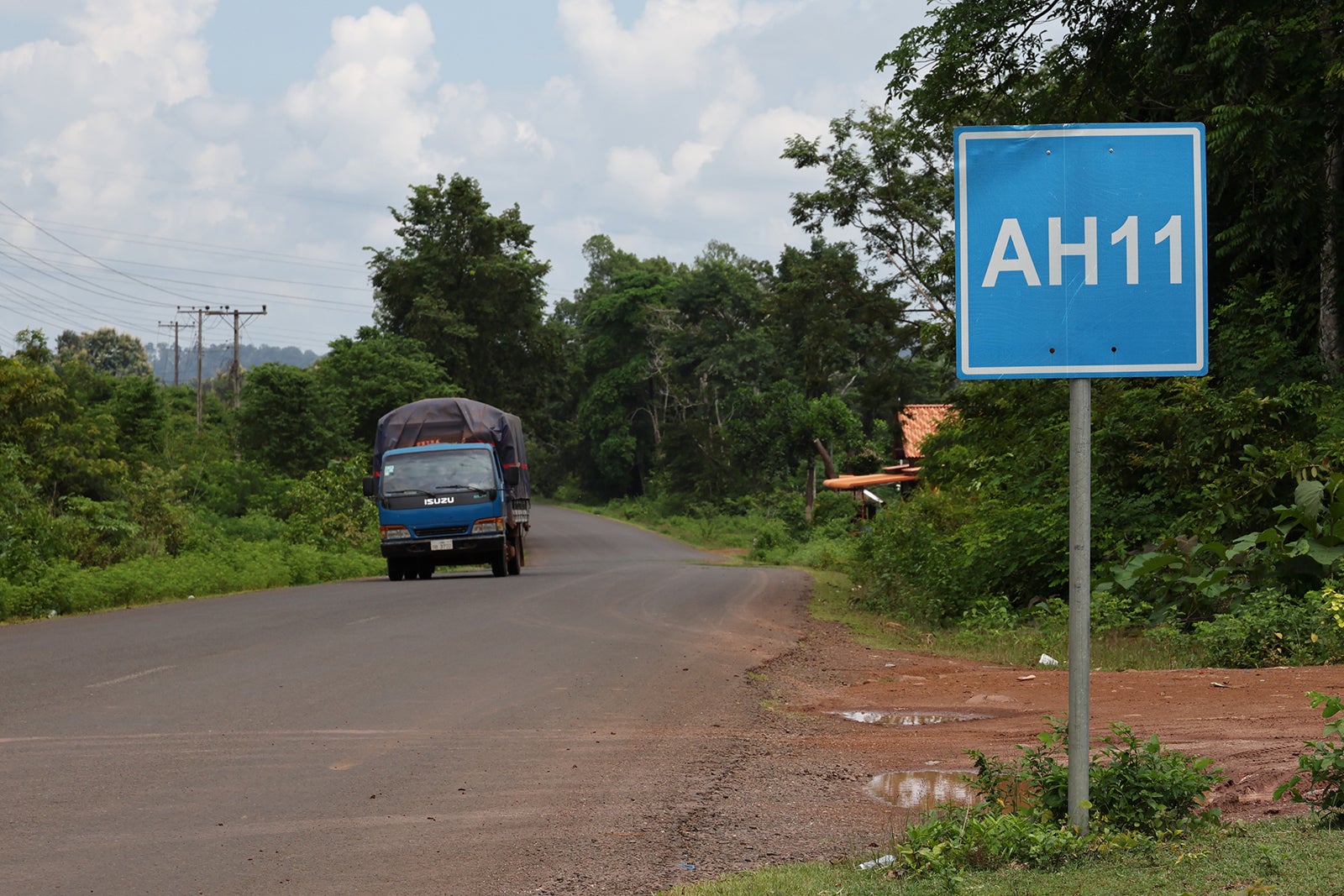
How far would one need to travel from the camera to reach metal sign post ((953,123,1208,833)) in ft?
15.2

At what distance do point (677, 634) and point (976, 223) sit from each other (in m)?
11.5

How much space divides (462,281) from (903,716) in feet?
171

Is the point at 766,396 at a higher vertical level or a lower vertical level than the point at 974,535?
higher

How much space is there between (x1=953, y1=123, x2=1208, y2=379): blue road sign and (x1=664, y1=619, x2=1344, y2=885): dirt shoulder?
239cm

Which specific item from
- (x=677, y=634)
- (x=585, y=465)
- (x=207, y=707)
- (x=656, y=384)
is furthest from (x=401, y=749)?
(x=585, y=465)

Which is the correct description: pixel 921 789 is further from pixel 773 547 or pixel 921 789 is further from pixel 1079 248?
pixel 773 547

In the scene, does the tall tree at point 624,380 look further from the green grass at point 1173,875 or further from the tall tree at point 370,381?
the green grass at point 1173,875

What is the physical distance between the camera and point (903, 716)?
974cm

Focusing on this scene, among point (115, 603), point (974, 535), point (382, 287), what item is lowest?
point (115, 603)

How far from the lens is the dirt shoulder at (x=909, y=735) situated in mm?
6137

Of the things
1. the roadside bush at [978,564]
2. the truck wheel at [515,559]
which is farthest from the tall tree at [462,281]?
the roadside bush at [978,564]

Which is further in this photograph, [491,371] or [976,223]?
[491,371]

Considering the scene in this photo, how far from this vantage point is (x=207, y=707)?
32.9ft

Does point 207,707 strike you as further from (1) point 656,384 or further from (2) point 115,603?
(1) point 656,384
